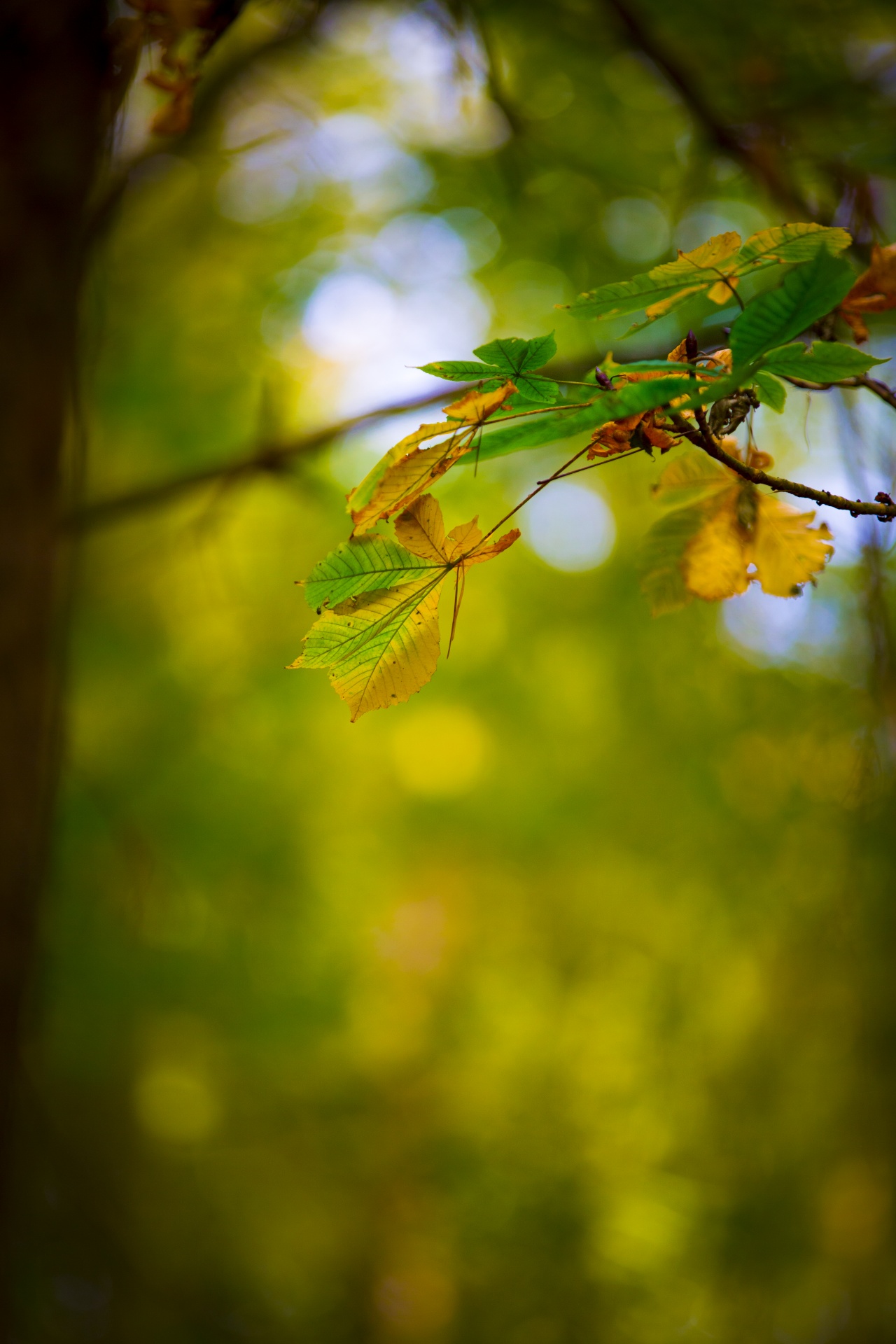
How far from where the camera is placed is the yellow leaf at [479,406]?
0.33 metres

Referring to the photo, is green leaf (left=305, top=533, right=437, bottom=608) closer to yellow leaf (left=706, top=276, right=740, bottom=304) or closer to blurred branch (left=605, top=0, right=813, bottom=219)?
yellow leaf (left=706, top=276, right=740, bottom=304)

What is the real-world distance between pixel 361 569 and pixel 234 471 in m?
0.93

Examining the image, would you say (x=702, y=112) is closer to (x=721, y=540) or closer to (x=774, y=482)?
(x=721, y=540)

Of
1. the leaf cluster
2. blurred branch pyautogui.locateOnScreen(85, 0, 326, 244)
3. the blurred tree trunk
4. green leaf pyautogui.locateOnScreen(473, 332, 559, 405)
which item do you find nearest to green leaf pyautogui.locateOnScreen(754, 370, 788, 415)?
the leaf cluster

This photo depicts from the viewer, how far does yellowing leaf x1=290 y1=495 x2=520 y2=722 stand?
0.35 m

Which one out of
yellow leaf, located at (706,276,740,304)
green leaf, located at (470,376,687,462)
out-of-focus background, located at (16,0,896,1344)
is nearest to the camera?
green leaf, located at (470,376,687,462)

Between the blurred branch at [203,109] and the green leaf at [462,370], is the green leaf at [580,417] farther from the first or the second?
the blurred branch at [203,109]

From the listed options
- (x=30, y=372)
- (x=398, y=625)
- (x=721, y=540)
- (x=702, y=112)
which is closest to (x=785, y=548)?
(x=721, y=540)

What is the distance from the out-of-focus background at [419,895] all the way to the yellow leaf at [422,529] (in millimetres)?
1317

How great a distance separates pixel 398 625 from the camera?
36 cm

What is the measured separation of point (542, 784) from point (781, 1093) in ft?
4.83

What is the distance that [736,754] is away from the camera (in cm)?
236

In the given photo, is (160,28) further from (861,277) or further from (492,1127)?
(492,1127)

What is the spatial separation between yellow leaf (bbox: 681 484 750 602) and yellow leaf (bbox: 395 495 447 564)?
0.20m
